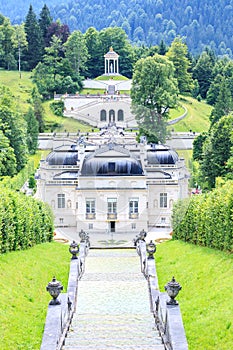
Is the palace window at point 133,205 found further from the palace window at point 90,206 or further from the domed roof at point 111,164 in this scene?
the palace window at point 90,206

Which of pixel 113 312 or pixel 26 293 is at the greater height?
pixel 26 293

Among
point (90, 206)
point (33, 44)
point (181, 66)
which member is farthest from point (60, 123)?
point (90, 206)

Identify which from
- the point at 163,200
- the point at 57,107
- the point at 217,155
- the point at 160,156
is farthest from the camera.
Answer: the point at 57,107

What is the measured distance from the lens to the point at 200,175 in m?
45.8

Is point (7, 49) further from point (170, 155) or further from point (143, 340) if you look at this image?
point (143, 340)

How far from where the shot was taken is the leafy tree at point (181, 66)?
80750 millimetres

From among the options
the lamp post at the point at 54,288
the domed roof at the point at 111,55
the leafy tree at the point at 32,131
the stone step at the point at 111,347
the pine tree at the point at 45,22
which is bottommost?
the stone step at the point at 111,347

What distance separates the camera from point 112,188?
39125 millimetres

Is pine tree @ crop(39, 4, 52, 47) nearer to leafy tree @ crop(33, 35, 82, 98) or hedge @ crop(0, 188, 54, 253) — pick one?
leafy tree @ crop(33, 35, 82, 98)

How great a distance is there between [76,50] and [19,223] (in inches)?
2660

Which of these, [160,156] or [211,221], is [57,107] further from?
[211,221]

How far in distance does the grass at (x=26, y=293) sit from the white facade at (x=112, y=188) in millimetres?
16285

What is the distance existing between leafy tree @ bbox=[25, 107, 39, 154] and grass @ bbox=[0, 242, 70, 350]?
3939cm

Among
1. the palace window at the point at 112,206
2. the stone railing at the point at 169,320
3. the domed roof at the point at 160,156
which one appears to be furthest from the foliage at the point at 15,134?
the stone railing at the point at 169,320
